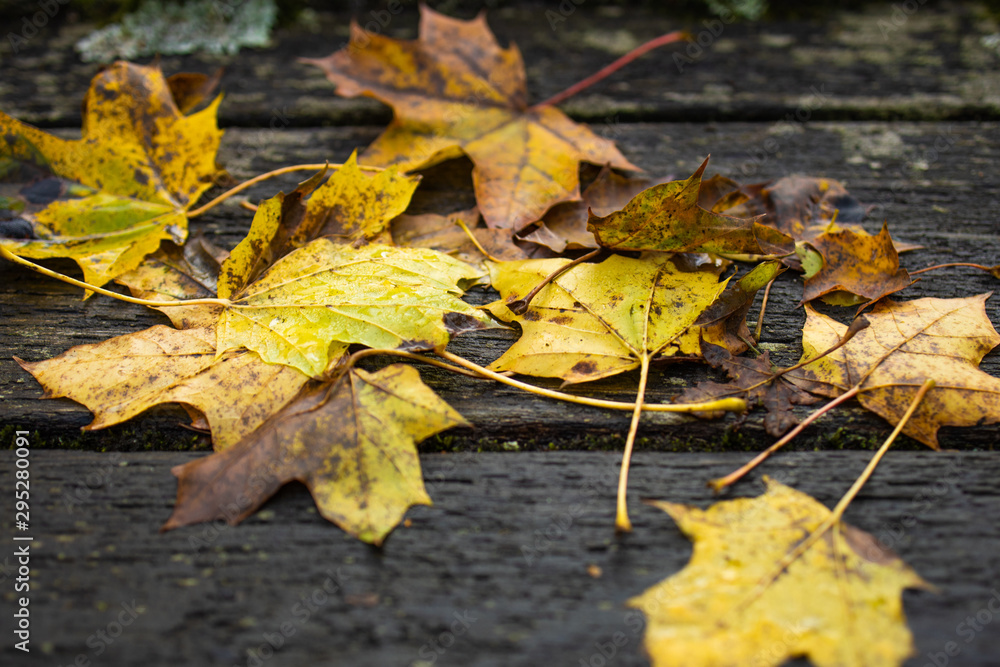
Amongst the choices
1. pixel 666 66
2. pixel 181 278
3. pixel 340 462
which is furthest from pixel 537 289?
pixel 666 66

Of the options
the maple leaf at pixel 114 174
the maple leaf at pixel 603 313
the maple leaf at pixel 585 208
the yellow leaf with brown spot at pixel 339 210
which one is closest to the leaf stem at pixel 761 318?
the maple leaf at pixel 603 313

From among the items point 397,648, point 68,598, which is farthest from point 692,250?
point 68,598

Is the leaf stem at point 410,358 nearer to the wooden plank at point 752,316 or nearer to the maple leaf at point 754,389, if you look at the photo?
the wooden plank at point 752,316

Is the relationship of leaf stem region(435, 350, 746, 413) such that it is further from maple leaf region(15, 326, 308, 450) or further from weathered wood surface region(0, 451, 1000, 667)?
maple leaf region(15, 326, 308, 450)

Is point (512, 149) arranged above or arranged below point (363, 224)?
above

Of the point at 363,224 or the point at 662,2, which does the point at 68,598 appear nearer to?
the point at 363,224

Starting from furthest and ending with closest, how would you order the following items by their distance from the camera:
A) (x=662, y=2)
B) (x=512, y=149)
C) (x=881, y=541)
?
(x=662, y=2) < (x=512, y=149) < (x=881, y=541)
